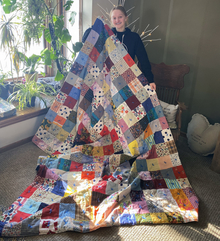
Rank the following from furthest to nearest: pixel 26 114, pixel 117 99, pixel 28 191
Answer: pixel 26 114 < pixel 117 99 < pixel 28 191

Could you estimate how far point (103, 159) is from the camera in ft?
6.57

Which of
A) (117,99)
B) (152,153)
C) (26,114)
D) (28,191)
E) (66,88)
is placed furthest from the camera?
(26,114)

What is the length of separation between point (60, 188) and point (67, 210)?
241 mm

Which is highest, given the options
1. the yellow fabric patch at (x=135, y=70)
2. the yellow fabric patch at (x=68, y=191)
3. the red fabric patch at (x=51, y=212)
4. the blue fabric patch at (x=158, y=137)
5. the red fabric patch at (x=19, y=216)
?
the yellow fabric patch at (x=135, y=70)

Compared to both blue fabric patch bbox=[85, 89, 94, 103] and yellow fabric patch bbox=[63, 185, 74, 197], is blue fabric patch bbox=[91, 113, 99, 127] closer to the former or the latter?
blue fabric patch bbox=[85, 89, 94, 103]

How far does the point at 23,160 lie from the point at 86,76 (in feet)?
3.22

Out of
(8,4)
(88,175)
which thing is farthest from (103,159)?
(8,4)

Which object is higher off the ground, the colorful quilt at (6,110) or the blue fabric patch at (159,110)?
the blue fabric patch at (159,110)

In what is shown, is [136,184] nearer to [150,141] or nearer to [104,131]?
[150,141]


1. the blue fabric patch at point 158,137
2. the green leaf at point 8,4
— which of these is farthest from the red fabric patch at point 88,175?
the green leaf at point 8,4

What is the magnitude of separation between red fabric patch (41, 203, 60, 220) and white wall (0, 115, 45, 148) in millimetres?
1006

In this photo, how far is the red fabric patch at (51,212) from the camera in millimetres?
1387

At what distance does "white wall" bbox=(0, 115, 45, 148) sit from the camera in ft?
6.97

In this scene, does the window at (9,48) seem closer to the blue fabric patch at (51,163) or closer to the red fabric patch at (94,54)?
the red fabric patch at (94,54)
